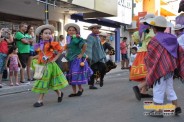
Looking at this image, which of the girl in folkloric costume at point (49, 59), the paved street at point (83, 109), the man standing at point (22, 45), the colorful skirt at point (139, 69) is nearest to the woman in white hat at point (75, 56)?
the paved street at point (83, 109)

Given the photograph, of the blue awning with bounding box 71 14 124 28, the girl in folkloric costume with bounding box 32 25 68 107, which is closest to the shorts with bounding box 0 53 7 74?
the girl in folkloric costume with bounding box 32 25 68 107

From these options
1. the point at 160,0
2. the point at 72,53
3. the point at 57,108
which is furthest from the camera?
the point at 160,0

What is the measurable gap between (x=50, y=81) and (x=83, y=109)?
104cm

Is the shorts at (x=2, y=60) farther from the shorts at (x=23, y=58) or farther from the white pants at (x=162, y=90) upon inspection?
the white pants at (x=162, y=90)

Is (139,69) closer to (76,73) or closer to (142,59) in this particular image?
(142,59)

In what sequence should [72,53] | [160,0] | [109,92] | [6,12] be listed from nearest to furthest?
[72,53]
[109,92]
[6,12]
[160,0]

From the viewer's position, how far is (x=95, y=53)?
10656 millimetres

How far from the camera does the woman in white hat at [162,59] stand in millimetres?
6086

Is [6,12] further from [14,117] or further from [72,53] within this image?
[14,117]

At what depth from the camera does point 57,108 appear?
7414 millimetres

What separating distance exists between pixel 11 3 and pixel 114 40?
1393 centimetres

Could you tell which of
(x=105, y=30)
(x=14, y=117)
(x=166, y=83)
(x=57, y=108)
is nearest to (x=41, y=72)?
(x=57, y=108)

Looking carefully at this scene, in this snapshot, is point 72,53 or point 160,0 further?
point 160,0

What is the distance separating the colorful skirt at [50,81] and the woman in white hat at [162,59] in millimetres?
2249
